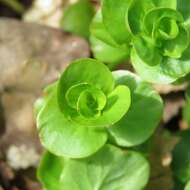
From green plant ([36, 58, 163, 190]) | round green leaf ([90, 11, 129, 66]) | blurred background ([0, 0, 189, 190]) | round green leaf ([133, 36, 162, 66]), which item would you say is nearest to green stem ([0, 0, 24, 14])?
blurred background ([0, 0, 189, 190])

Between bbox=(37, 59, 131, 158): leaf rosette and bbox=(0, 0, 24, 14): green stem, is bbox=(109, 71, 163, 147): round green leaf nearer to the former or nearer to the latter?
bbox=(37, 59, 131, 158): leaf rosette

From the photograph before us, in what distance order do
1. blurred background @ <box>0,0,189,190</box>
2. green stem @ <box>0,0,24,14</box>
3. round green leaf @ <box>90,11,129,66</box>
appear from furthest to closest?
green stem @ <box>0,0,24,14</box>
blurred background @ <box>0,0,189,190</box>
round green leaf @ <box>90,11,129,66</box>

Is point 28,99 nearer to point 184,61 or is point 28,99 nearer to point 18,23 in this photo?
point 18,23

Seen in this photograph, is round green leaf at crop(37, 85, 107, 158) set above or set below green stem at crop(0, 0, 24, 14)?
above

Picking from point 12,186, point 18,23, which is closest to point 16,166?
point 12,186

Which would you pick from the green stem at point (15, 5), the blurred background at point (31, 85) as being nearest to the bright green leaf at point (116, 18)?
the blurred background at point (31, 85)

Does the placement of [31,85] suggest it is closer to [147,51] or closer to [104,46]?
[104,46]

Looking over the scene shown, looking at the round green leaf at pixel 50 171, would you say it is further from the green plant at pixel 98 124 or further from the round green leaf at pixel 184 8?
the round green leaf at pixel 184 8
